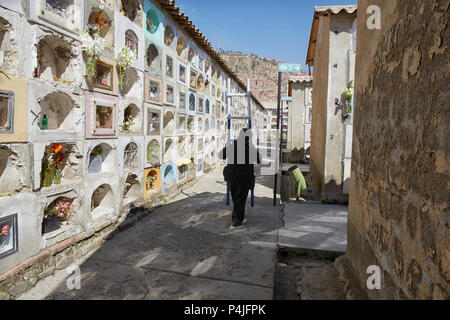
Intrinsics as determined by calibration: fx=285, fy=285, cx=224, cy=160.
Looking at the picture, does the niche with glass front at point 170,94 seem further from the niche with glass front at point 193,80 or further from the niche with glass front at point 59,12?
the niche with glass front at point 59,12

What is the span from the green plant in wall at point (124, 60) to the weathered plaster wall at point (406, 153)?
3.50m

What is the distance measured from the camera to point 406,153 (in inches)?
69.8

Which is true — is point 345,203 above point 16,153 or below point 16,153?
below

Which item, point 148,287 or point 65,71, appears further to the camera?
point 65,71

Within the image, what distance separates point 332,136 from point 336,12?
2.54 meters

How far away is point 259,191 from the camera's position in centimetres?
773

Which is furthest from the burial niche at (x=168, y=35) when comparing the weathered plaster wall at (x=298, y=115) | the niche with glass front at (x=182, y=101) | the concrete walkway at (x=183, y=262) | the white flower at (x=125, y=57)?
the weathered plaster wall at (x=298, y=115)

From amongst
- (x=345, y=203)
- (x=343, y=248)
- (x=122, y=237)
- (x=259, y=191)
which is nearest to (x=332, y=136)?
(x=345, y=203)

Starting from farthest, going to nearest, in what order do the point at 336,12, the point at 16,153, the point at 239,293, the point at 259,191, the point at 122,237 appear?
the point at 259,191
the point at 336,12
the point at 122,237
the point at 16,153
the point at 239,293

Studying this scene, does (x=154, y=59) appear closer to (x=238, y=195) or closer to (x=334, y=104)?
(x=238, y=195)

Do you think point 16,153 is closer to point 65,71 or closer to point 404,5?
point 65,71

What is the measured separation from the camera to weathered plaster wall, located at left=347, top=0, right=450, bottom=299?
4.48 ft

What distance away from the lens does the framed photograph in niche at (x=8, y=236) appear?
113 inches

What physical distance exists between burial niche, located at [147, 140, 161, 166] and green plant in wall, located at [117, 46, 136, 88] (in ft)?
5.62
